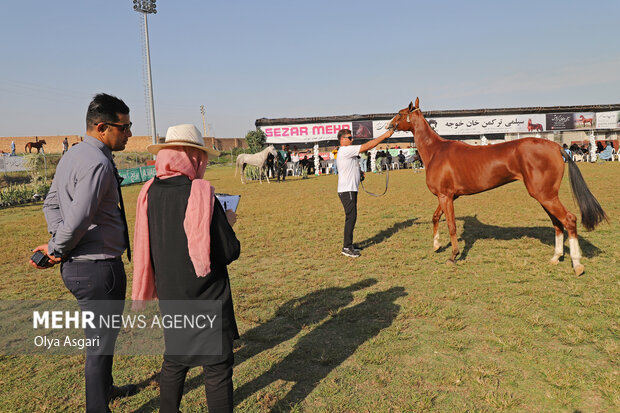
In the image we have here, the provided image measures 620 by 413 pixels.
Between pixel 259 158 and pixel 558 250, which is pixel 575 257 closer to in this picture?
pixel 558 250

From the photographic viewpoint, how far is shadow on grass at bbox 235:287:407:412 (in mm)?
2970

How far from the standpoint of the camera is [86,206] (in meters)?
2.17

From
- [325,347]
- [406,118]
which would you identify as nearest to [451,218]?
[406,118]

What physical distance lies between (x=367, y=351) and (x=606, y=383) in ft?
5.98

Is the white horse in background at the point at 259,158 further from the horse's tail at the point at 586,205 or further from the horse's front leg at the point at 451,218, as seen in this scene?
the horse's tail at the point at 586,205

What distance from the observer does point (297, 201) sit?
1464cm

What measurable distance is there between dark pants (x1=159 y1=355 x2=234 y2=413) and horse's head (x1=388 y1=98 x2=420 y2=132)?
19.3 feet

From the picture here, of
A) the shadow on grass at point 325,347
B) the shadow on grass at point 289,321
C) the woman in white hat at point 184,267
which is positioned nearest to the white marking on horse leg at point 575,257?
the shadow on grass at point 325,347

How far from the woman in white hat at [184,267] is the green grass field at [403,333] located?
800 mm

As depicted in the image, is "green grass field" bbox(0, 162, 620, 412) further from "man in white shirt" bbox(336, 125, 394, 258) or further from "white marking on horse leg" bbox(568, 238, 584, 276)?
"man in white shirt" bbox(336, 125, 394, 258)

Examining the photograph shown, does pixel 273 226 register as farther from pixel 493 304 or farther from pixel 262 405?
pixel 262 405

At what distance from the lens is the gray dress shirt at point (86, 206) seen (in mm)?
2164

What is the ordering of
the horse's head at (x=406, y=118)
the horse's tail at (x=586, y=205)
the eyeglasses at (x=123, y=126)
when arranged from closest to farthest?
1. the eyeglasses at (x=123, y=126)
2. the horse's tail at (x=586, y=205)
3. the horse's head at (x=406, y=118)

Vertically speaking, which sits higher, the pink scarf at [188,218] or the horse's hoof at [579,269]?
the pink scarf at [188,218]
